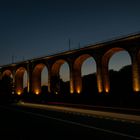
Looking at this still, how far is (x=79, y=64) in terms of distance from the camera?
1563 inches

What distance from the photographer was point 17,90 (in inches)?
2249

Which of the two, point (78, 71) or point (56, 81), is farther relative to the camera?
point (56, 81)

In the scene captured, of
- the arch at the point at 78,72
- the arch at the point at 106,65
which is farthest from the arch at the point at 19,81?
the arch at the point at 106,65

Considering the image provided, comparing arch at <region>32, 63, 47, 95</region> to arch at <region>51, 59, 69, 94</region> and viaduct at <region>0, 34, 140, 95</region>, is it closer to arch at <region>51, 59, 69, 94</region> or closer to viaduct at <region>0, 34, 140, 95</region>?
viaduct at <region>0, 34, 140, 95</region>

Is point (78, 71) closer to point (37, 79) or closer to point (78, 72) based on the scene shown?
point (78, 72)

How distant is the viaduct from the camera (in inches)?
1137

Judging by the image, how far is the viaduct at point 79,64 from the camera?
28891 mm

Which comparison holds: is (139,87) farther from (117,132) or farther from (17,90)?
(17,90)

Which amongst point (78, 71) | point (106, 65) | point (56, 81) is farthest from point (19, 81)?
point (106, 65)

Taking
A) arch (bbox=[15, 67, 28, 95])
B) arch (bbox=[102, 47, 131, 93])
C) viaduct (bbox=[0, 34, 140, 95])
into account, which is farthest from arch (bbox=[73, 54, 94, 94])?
arch (bbox=[15, 67, 28, 95])

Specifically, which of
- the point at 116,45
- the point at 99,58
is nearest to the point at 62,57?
the point at 99,58

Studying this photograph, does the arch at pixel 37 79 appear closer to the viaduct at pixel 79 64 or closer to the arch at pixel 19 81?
the viaduct at pixel 79 64

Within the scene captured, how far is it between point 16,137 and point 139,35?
913 inches

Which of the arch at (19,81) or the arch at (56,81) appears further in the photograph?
the arch at (19,81)
